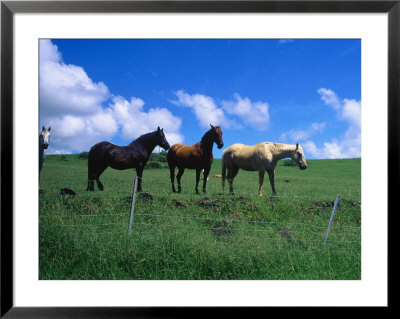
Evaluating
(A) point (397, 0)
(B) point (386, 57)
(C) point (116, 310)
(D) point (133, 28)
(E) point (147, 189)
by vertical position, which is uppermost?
(A) point (397, 0)

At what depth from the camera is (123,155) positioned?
4.24m

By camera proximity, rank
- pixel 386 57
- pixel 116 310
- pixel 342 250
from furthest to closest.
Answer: pixel 342 250 → pixel 386 57 → pixel 116 310

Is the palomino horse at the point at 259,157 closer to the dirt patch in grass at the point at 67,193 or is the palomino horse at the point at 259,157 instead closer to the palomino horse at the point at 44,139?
the dirt patch in grass at the point at 67,193

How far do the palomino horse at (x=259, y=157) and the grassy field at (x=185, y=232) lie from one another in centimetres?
17

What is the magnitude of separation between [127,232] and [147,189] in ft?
3.03

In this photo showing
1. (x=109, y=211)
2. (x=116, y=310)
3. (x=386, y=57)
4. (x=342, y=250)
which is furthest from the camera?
(x=109, y=211)

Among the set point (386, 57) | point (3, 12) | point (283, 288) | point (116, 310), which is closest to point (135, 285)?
point (116, 310)

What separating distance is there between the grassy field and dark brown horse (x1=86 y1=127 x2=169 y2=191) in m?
0.13

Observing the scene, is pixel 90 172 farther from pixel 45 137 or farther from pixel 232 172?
pixel 232 172

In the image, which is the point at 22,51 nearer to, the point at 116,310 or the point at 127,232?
the point at 127,232

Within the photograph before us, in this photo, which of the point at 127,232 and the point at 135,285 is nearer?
the point at 135,285

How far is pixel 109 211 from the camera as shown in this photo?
4012 millimetres

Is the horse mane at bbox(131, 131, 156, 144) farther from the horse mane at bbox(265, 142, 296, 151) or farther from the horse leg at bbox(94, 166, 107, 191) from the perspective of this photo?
the horse mane at bbox(265, 142, 296, 151)

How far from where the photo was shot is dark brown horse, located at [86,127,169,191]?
380cm
